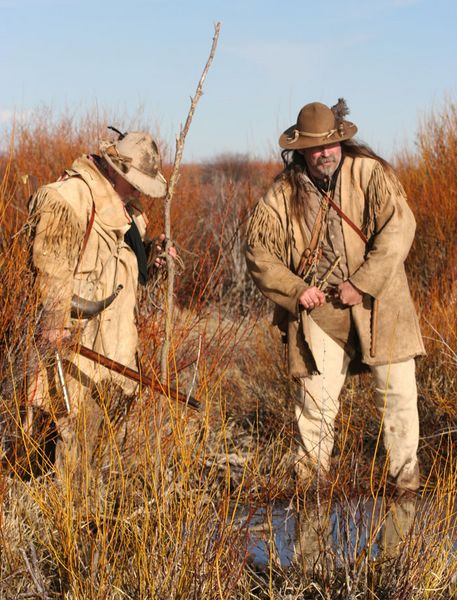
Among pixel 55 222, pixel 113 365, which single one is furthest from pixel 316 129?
pixel 113 365

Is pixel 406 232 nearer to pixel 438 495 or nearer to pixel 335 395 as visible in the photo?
pixel 335 395

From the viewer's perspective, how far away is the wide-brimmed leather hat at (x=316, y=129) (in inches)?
171

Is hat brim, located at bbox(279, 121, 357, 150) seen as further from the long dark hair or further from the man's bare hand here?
the man's bare hand

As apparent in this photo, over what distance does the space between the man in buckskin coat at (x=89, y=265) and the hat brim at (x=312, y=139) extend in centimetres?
61

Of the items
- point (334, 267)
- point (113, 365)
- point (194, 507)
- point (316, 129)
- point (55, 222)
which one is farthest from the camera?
point (334, 267)

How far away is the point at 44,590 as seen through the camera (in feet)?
10.5

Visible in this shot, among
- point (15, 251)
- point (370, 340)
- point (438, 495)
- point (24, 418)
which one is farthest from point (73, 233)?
point (438, 495)

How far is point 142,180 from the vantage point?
165 inches

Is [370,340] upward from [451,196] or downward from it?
downward

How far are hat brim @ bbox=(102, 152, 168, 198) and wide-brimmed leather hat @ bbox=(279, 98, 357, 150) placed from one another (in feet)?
2.05

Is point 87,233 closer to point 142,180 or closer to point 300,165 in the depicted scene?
point 142,180

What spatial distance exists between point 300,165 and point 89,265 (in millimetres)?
1120

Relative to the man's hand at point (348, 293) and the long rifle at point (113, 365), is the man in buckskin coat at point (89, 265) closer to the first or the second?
the long rifle at point (113, 365)

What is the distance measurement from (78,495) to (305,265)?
1612 mm
